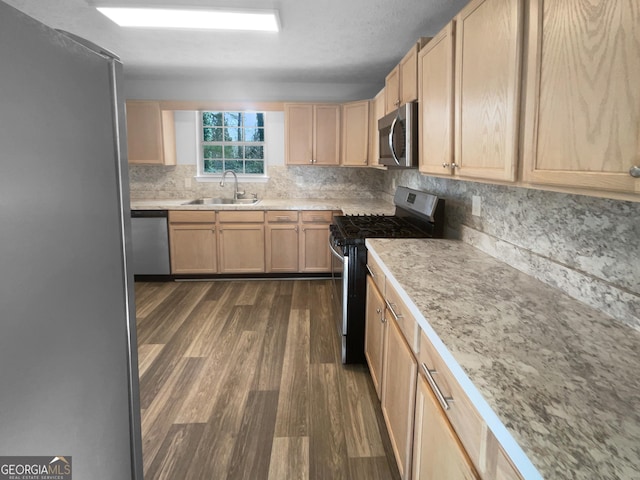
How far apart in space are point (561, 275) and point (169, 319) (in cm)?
303

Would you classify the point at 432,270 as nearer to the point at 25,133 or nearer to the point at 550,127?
the point at 550,127

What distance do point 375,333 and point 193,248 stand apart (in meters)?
2.94

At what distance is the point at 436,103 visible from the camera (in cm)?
205

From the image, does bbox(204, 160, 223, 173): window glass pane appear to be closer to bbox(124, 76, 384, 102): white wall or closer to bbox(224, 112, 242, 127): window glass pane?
bbox(224, 112, 242, 127): window glass pane

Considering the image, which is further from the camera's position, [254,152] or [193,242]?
[254,152]

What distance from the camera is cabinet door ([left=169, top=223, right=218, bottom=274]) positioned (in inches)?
178

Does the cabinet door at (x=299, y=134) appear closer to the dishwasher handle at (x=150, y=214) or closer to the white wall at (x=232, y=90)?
the white wall at (x=232, y=90)

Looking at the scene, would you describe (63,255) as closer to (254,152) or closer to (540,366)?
(540,366)

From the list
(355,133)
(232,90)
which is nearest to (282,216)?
(355,133)

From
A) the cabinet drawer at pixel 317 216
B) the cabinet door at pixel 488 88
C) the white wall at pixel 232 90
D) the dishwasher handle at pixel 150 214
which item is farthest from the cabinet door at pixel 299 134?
the cabinet door at pixel 488 88

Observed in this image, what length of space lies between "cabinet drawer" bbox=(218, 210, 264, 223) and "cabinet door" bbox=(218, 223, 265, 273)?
5 cm

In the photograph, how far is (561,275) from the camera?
4.79ft

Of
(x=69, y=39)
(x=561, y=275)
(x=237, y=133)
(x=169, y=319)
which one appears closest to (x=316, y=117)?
(x=237, y=133)

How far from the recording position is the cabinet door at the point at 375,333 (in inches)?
80.6
